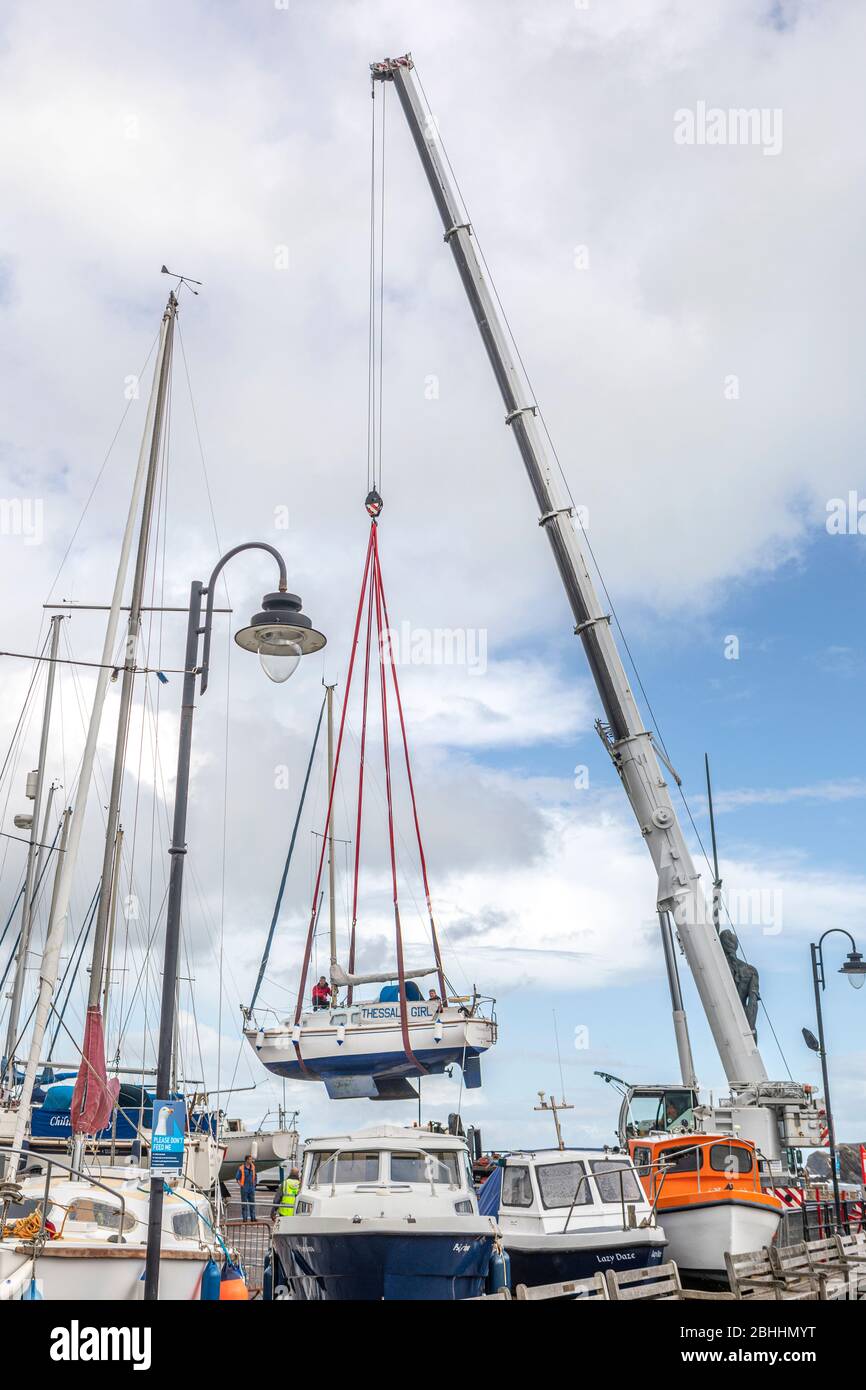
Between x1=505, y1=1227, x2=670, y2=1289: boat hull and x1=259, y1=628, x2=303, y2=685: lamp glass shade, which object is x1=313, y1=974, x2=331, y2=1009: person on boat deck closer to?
x1=505, y1=1227, x2=670, y2=1289: boat hull

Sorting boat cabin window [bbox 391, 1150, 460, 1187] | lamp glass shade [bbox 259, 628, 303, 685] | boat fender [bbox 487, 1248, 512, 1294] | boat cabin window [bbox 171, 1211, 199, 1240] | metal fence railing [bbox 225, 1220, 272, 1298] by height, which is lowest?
metal fence railing [bbox 225, 1220, 272, 1298]

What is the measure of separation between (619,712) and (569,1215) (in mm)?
11475

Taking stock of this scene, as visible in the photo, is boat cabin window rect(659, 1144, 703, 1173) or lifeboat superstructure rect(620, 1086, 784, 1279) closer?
lifeboat superstructure rect(620, 1086, 784, 1279)

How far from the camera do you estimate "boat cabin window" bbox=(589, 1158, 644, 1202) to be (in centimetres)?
1884

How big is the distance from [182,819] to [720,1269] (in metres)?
13.4

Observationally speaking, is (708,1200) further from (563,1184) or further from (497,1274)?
(497,1274)

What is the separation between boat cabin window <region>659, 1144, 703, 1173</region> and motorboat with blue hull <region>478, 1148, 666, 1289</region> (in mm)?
1933

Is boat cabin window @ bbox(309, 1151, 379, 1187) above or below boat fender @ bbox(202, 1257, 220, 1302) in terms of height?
above

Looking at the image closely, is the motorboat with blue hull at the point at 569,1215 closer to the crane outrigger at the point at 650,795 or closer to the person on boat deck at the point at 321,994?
the crane outrigger at the point at 650,795

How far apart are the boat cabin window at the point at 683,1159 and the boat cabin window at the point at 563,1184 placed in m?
2.21
